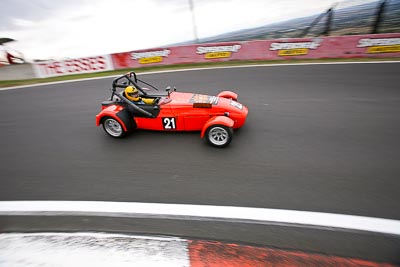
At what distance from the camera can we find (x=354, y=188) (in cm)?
311

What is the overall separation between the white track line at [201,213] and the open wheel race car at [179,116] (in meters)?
1.60

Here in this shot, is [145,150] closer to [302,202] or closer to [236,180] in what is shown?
[236,180]

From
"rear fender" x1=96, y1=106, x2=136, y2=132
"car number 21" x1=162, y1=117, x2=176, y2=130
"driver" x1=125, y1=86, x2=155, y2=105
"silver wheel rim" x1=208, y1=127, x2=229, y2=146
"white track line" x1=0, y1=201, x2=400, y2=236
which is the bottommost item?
"white track line" x1=0, y1=201, x2=400, y2=236

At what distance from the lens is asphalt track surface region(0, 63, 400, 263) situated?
9.57 ft

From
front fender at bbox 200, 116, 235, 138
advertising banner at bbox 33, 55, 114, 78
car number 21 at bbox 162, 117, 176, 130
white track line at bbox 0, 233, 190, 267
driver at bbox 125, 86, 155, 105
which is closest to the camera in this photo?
white track line at bbox 0, 233, 190, 267

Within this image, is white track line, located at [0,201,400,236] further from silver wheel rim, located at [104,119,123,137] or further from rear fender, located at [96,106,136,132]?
silver wheel rim, located at [104,119,123,137]

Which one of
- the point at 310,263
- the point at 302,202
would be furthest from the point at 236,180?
the point at 310,263

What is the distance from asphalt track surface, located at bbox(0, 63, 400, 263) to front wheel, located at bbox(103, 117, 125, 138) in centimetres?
18

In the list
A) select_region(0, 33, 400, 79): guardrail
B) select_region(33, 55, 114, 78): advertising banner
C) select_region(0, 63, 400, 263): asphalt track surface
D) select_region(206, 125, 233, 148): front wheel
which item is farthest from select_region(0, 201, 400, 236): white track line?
select_region(33, 55, 114, 78): advertising banner

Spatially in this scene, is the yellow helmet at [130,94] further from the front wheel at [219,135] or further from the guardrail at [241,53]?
the guardrail at [241,53]

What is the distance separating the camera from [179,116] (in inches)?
177

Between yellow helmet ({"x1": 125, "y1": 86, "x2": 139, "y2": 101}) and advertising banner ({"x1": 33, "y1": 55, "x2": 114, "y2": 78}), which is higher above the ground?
advertising banner ({"x1": 33, "y1": 55, "x2": 114, "y2": 78})

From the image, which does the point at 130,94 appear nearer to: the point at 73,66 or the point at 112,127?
the point at 112,127

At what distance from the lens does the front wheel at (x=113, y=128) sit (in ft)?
15.9
